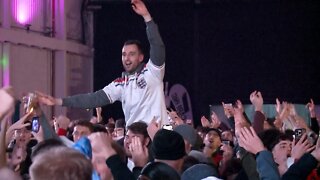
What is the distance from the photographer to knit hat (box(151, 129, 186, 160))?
4539 mm

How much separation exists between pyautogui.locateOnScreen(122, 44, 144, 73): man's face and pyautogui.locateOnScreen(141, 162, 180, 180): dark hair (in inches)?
92.5

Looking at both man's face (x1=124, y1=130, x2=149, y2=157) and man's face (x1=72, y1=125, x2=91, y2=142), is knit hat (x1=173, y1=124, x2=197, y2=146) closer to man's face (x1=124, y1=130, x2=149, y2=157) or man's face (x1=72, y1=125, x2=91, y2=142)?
man's face (x1=124, y1=130, x2=149, y2=157)

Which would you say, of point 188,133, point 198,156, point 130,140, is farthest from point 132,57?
point 198,156

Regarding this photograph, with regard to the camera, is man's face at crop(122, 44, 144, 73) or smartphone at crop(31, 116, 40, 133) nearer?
smartphone at crop(31, 116, 40, 133)

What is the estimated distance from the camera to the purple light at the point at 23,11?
13969mm

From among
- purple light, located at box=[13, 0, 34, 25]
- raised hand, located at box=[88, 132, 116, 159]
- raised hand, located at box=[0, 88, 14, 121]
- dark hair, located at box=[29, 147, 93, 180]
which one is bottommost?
raised hand, located at box=[88, 132, 116, 159]

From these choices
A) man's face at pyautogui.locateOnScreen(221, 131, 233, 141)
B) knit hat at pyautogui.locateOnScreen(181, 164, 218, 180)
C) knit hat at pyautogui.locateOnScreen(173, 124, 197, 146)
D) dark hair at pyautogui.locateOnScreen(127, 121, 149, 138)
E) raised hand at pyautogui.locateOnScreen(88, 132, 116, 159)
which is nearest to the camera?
raised hand at pyautogui.locateOnScreen(88, 132, 116, 159)

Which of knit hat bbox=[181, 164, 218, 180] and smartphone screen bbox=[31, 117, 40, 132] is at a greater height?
smartphone screen bbox=[31, 117, 40, 132]

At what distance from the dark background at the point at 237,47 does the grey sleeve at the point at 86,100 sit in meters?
9.33

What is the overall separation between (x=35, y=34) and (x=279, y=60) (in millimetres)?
5071

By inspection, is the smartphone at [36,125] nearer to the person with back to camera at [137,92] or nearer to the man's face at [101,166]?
the person with back to camera at [137,92]

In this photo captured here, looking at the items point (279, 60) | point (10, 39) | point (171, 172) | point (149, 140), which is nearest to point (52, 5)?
point (10, 39)

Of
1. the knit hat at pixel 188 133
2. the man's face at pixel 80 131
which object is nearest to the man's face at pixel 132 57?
the man's face at pixel 80 131

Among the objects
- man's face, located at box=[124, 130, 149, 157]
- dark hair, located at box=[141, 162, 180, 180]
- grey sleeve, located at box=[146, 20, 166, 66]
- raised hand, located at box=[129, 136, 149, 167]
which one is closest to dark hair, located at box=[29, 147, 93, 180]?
dark hair, located at box=[141, 162, 180, 180]
